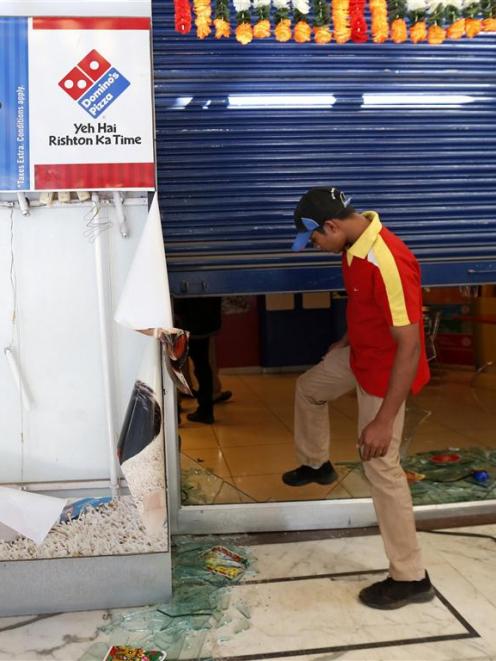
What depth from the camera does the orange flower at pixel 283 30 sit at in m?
3.29

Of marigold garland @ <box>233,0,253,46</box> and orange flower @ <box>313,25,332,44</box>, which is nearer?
marigold garland @ <box>233,0,253,46</box>

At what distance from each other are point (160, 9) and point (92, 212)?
1.20m

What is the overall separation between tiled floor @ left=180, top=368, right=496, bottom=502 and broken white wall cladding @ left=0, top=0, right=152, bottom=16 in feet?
8.86

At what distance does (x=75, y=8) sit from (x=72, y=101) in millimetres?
517

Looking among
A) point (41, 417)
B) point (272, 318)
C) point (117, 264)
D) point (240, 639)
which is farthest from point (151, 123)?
point (272, 318)

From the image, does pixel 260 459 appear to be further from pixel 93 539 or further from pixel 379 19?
pixel 379 19

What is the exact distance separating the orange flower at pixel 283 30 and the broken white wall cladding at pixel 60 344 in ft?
3.70

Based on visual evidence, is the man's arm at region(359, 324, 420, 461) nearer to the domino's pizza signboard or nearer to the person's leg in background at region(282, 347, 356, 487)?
the person's leg in background at region(282, 347, 356, 487)

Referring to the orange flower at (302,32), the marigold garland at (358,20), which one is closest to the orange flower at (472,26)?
the marigold garland at (358,20)

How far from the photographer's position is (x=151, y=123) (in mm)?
2781

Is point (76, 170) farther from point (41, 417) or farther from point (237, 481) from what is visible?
point (237, 481)

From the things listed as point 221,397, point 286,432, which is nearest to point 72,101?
point 286,432

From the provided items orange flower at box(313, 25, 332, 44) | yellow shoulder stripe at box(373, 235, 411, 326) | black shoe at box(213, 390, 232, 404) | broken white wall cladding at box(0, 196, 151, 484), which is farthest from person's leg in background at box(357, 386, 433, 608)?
black shoe at box(213, 390, 232, 404)

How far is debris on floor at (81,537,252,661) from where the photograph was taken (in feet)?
8.52
